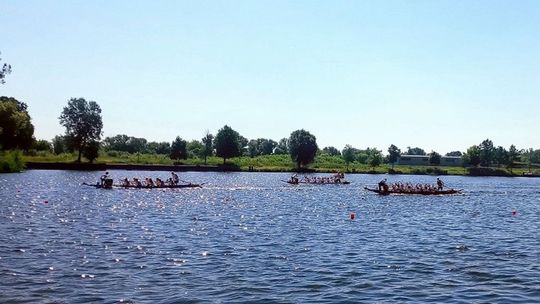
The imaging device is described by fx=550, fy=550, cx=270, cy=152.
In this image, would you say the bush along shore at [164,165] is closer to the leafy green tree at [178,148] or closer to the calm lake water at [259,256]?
the leafy green tree at [178,148]

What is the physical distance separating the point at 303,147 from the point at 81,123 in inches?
2668

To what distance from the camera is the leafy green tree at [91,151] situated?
148 m

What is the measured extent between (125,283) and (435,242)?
20819mm

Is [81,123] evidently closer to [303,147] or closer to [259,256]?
[303,147]

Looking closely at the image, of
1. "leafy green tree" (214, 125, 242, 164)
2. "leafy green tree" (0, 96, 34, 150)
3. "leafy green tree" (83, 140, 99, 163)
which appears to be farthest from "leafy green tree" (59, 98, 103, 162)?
"leafy green tree" (214, 125, 242, 164)

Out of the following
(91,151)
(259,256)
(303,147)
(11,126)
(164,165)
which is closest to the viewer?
(259,256)

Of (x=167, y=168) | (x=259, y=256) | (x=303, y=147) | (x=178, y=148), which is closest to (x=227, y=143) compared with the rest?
(x=178, y=148)

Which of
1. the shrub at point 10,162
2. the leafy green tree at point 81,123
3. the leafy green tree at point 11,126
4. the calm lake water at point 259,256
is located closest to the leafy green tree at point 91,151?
the leafy green tree at point 81,123

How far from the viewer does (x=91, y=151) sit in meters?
148

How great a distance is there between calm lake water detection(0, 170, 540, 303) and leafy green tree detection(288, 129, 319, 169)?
123 metres

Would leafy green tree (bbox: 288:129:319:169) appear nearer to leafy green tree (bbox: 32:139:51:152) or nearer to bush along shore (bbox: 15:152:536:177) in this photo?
bush along shore (bbox: 15:152:536:177)

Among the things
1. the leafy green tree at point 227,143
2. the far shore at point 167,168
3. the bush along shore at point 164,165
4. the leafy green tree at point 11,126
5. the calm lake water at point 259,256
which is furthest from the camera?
the leafy green tree at point 227,143

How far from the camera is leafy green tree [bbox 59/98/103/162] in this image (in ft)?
493

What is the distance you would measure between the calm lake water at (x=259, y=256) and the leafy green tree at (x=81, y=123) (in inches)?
3983
